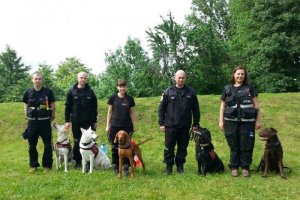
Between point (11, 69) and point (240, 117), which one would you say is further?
point (11, 69)

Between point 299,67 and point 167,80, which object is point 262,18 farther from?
point 167,80

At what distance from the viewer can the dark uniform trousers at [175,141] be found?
8.40 m

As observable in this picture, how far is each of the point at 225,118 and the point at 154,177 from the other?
6.70ft

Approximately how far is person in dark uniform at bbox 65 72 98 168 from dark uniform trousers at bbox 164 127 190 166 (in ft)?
6.34

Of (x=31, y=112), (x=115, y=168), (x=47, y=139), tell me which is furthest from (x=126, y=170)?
(x=31, y=112)

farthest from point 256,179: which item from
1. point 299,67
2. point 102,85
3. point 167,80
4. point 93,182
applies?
point 102,85

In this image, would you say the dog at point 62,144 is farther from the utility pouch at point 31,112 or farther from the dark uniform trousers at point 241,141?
the dark uniform trousers at point 241,141

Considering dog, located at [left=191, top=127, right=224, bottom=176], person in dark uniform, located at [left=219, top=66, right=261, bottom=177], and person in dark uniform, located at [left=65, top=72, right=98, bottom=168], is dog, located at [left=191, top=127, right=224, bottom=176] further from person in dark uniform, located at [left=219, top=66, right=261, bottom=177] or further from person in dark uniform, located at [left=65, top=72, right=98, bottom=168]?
person in dark uniform, located at [left=65, top=72, right=98, bottom=168]

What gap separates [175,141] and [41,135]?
10.4 feet

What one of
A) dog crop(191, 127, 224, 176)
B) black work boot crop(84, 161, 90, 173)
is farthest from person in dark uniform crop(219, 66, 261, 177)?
black work boot crop(84, 161, 90, 173)

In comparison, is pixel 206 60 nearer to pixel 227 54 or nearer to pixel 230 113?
pixel 227 54

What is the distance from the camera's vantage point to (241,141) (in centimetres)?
837

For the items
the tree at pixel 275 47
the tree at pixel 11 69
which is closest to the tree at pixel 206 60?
the tree at pixel 275 47

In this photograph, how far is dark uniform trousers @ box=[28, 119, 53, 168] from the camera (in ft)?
29.2
